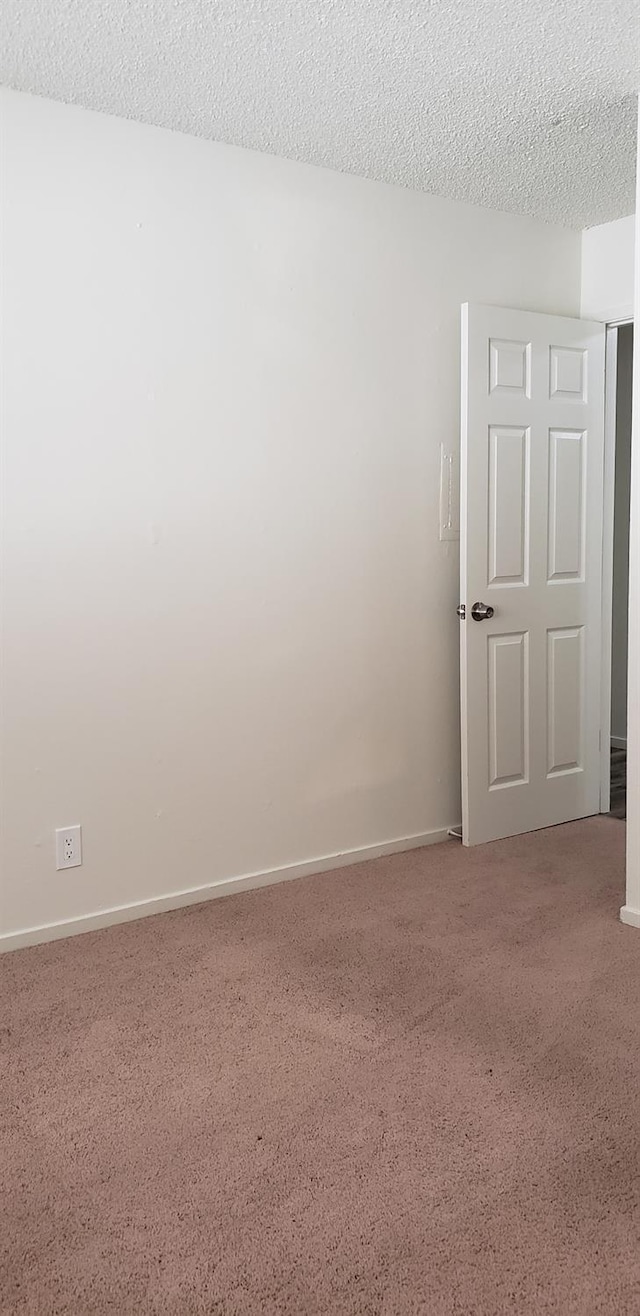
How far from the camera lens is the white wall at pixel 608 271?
419cm

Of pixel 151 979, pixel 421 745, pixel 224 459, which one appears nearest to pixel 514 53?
pixel 224 459

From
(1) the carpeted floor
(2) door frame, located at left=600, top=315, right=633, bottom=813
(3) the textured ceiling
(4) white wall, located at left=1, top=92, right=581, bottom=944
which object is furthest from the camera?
(2) door frame, located at left=600, top=315, right=633, bottom=813

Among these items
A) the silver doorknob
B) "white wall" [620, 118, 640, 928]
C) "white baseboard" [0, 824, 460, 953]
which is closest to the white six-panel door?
the silver doorknob

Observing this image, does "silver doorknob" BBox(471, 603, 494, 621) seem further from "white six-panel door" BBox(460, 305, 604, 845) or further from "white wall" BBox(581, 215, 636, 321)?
"white wall" BBox(581, 215, 636, 321)

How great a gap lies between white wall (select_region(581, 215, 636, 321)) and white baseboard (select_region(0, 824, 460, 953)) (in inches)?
88.4

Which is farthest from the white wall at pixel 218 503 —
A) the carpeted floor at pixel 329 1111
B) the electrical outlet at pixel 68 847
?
the carpeted floor at pixel 329 1111

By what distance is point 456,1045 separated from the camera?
8.30 feet

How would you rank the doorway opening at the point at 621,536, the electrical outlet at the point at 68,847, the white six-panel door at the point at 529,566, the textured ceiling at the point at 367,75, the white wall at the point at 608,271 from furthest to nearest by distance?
the doorway opening at the point at 621,536 → the white wall at the point at 608,271 → the white six-panel door at the point at 529,566 → the electrical outlet at the point at 68,847 → the textured ceiling at the point at 367,75

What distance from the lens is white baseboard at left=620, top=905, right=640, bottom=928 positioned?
3270 millimetres

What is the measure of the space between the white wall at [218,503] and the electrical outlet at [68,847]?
0.03 metres

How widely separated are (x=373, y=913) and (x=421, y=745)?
86 centimetres

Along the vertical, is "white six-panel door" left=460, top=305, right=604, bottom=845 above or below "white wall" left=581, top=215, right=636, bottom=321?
below

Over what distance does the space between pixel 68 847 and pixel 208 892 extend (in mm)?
550

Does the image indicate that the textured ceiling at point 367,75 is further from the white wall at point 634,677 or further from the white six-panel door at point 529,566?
the white six-panel door at point 529,566
